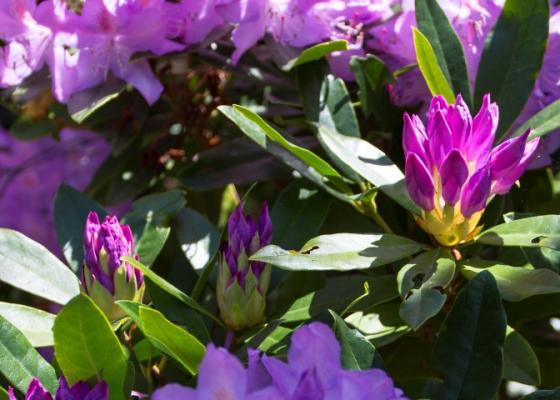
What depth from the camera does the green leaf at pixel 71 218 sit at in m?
1.19

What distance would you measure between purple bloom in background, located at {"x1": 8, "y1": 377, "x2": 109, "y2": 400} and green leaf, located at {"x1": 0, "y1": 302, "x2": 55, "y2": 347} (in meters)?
0.18

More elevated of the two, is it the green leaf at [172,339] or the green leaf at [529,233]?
the green leaf at [529,233]

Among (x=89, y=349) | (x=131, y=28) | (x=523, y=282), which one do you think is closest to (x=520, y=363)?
(x=523, y=282)

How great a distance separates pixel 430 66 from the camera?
1089mm

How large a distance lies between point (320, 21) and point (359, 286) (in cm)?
39

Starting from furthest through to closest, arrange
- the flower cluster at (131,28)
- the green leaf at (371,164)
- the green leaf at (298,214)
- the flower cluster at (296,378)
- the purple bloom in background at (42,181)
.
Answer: the purple bloom in background at (42,181)
the flower cluster at (131,28)
the green leaf at (298,214)
the green leaf at (371,164)
the flower cluster at (296,378)

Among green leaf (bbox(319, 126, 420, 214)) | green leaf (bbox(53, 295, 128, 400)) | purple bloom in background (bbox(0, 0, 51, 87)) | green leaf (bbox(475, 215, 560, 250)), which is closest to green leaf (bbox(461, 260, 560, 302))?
green leaf (bbox(475, 215, 560, 250))

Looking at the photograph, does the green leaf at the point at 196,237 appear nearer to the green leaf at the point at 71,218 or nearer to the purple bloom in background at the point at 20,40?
the green leaf at the point at 71,218

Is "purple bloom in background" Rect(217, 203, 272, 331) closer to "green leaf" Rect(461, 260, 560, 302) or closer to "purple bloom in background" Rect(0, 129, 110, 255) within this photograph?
"green leaf" Rect(461, 260, 560, 302)

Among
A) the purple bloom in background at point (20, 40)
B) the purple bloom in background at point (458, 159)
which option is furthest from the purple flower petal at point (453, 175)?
the purple bloom in background at point (20, 40)

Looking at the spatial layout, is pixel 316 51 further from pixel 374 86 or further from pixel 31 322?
pixel 31 322

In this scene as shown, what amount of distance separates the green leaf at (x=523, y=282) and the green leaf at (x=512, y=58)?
0.26 m

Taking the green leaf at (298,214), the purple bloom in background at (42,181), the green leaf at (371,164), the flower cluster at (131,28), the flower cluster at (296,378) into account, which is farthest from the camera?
the purple bloom in background at (42,181)

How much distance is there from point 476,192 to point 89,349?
1.31ft
